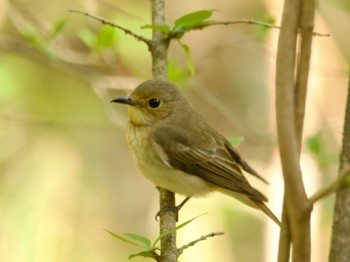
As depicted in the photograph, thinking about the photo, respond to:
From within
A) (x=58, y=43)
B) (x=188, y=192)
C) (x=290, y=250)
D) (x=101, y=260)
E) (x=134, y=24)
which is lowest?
(x=290, y=250)

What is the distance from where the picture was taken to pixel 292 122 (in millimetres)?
1083

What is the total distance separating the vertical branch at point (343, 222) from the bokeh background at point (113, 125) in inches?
91.7

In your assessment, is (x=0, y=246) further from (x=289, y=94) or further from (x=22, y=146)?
(x=289, y=94)

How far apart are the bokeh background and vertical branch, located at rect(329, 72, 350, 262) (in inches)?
91.7

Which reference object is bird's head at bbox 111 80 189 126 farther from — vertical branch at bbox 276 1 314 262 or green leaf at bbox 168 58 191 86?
vertical branch at bbox 276 1 314 262

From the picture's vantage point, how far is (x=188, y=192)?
4102mm

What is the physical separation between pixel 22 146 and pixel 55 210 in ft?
2.98

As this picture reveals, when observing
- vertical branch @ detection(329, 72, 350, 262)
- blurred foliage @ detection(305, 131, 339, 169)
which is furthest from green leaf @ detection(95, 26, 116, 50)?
vertical branch @ detection(329, 72, 350, 262)

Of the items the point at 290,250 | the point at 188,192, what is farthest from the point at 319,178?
the point at 290,250

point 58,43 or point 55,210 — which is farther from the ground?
point 58,43

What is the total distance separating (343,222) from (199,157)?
2.46 m

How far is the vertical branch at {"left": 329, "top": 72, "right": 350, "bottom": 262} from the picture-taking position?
1.68m

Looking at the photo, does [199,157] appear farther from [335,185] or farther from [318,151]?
[335,185]

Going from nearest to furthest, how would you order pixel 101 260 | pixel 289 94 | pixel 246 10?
1. pixel 289 94
2. pixel 101 260
3. pixel 246 10
